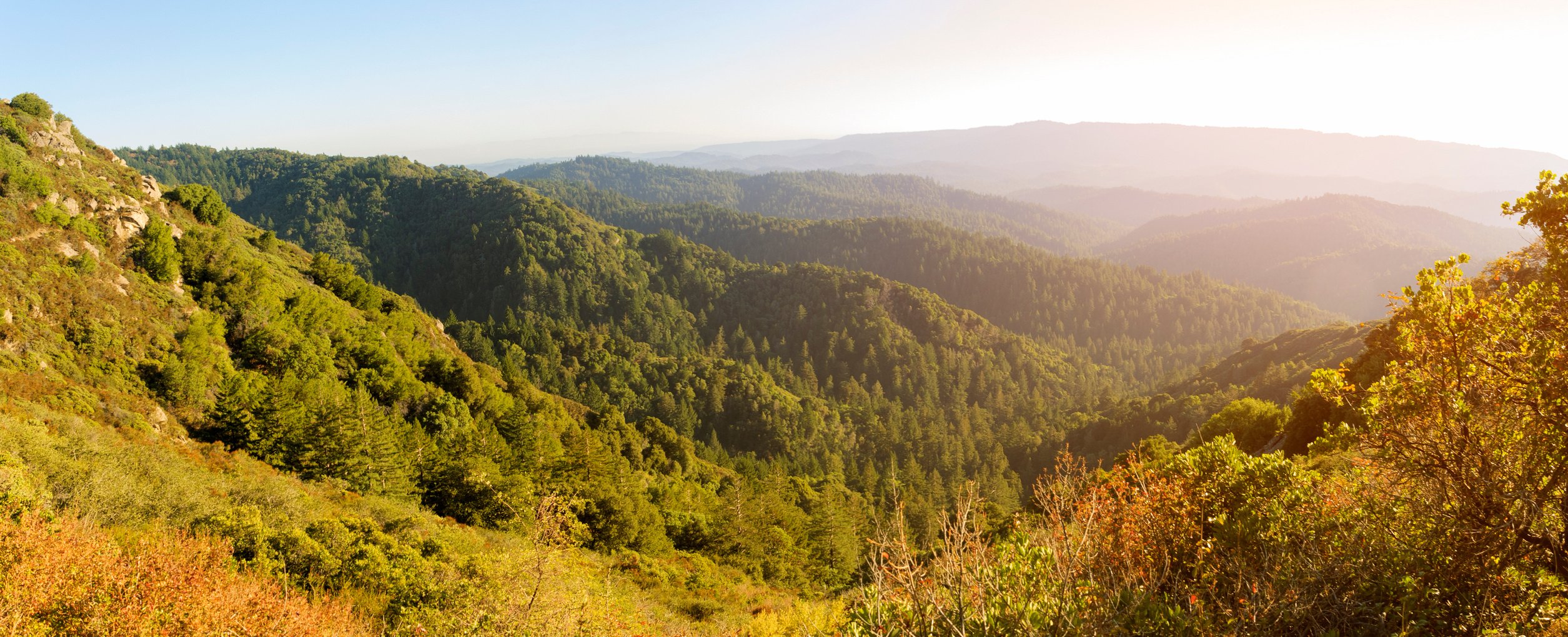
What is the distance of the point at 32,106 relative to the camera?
43.3 m

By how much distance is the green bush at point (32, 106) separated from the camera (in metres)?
42.9

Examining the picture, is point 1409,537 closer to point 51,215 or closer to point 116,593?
point 116,593

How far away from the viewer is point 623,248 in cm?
15675

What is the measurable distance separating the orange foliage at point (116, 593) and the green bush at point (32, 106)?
55.3 meters

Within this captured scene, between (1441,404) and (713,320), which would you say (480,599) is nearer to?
(1441,404)

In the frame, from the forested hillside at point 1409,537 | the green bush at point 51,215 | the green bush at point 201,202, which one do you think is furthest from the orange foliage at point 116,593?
the green bush at point 201,202

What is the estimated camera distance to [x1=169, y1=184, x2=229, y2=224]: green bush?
4638 cm

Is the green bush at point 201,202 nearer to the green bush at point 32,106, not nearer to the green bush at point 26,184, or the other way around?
the green bush at point 32,106

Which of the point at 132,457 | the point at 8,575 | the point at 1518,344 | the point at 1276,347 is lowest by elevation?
the point at 1276,347

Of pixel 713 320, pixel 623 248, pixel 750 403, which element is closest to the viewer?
pixel 750 403

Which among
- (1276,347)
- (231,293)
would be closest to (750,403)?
(231,293)

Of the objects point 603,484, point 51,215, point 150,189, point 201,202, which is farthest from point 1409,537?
point 201,202

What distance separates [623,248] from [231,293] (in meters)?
124

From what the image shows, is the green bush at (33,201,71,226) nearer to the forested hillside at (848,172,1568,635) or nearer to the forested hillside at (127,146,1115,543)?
the forested hillside at (127,146,1115,543)
